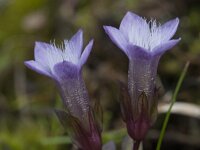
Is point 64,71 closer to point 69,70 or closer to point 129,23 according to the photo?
point 69,70

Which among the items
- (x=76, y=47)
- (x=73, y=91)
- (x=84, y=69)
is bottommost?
(x=84, y=69)

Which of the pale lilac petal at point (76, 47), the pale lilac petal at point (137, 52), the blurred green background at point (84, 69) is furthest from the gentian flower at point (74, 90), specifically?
the blurred green background at point (84, 69)

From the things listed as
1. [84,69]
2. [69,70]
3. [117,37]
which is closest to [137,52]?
[117,37]

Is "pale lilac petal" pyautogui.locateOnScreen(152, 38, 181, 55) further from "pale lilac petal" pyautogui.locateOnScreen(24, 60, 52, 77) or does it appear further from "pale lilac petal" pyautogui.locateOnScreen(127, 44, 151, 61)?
"pale lilac petal" pyautogui.locateOnScreen(24, 60, 52, 77)

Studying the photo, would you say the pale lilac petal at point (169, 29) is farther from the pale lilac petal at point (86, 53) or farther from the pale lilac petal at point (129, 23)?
the pale lilac petal at point (86, 53)

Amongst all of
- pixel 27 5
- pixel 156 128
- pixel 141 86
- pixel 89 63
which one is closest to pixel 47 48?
pixel 141 86
